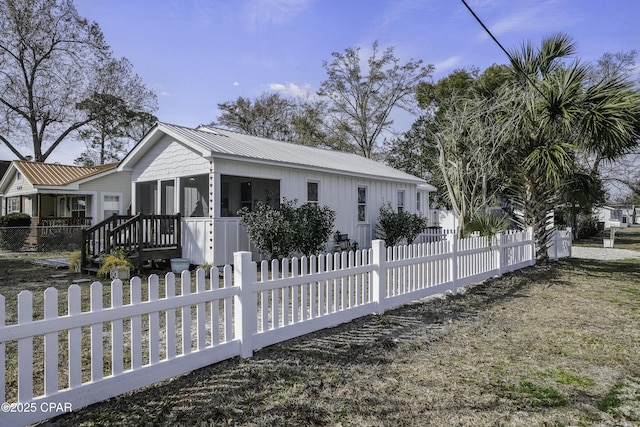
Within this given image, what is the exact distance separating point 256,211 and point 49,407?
744 cm

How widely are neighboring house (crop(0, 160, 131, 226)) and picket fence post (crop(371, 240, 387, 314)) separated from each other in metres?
15.4

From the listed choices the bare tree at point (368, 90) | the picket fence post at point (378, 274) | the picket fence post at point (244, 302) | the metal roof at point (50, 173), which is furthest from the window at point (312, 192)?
the bare tree at point (368, 90)

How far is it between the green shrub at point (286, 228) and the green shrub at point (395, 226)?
151 inches

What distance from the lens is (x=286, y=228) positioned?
31.9 feet

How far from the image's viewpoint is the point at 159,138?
11.6m

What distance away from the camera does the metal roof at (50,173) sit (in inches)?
722

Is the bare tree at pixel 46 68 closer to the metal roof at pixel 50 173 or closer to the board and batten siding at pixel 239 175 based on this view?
the metal roof at pixel 50 173

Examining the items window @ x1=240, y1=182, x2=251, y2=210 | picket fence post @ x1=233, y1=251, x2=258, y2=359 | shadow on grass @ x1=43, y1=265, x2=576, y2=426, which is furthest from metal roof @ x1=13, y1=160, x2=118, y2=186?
shadow on grass @ x1=43, y1=265, x2=576, y2=426

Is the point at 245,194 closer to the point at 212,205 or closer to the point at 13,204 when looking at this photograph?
the point at 212,205

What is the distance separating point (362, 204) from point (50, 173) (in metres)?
16.1

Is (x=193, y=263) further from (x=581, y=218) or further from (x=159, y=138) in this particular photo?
(x=581, y=218)

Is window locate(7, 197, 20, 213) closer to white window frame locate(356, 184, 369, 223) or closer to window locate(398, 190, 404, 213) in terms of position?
white window frame locate(356, 184, 369, 223)

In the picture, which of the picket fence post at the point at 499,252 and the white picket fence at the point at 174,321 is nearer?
the white picket fence at the point at 174,321

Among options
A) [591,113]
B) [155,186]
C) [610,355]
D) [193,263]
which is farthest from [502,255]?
[155,186]
